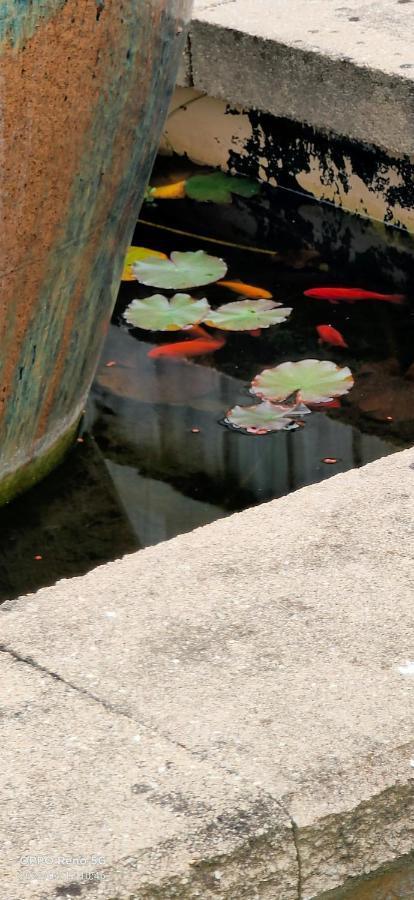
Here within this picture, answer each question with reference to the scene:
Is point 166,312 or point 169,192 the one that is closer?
point 166,312

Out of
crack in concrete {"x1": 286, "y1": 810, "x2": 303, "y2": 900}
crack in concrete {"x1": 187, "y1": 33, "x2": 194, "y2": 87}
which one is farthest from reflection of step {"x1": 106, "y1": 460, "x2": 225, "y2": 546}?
crack in concrete {"x1": 187, "y1": 33, "x2": 194, "y2": 87}

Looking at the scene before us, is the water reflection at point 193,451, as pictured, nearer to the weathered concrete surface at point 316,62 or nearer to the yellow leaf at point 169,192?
the weathered concrete surface at point 316,62

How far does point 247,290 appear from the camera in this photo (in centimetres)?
263

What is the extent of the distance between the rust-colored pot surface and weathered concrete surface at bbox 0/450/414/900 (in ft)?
1.43

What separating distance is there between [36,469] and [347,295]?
3.12 ft

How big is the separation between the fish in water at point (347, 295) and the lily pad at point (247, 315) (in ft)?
0.34

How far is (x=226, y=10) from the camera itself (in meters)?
3.06

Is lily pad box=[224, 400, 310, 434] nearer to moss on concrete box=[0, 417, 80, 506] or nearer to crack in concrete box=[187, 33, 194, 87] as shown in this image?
moss on concrete box=[0, 417, 80, 506]

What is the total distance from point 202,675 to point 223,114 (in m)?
2.27

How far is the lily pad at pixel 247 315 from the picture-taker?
2.46 m

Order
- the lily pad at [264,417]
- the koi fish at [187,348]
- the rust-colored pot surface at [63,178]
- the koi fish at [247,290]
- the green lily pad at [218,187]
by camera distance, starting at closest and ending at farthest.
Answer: the rust-colored pot surface at [63,178] → the lily pad at [264,417] → the koi fish at [187,348] → the koi fish at [247,290] → the green lily pad at [218,187]

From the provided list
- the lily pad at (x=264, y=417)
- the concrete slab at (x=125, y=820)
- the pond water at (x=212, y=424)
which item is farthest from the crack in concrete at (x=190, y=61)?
the concrete slab at (x=125, y=820)

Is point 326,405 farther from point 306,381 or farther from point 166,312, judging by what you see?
point 166,312

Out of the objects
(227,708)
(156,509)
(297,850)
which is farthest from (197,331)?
(297,850)
